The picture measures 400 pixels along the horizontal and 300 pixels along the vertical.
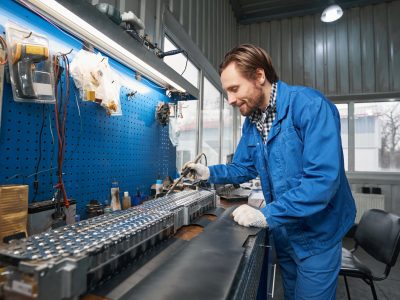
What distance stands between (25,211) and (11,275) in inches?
14.4

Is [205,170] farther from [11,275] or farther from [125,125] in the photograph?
[11,275]

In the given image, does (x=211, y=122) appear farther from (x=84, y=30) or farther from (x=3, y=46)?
(x=3, y=46)

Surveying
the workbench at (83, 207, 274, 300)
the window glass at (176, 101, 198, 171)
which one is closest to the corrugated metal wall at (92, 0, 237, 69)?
the window glass at (176, 101, 198, 171)

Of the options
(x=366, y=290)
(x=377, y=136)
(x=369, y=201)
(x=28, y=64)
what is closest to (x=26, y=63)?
(x=28, y=64)

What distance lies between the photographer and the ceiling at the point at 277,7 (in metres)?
4.05

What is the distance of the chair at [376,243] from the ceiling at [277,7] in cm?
368

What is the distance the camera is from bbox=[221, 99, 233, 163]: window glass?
4.04 m

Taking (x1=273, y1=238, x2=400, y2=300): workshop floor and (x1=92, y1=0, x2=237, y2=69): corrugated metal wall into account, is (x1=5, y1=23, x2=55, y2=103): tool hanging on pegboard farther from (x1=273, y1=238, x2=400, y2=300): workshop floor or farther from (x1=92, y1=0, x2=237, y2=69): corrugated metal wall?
(x1=273, y1=238, x2=400, y2=300): workshop floor

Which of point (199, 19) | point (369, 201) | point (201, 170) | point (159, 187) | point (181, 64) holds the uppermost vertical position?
point (199, 19)

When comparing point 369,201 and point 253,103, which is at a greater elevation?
point 253,103

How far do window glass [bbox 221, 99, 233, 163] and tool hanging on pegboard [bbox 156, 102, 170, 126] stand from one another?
89.2 inches

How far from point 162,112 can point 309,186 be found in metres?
1.13

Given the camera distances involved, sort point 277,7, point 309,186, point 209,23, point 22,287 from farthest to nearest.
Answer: point 277,7
point 209,23
point 309,186
point 22,287

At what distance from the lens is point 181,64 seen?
Result: 2553mm
